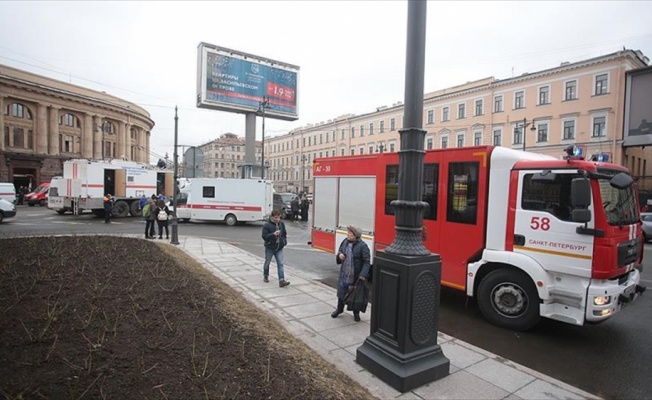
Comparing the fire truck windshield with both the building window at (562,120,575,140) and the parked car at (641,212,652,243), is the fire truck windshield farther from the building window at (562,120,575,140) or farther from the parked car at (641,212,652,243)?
the building window at (562,120,575,140)

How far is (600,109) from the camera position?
124 ft

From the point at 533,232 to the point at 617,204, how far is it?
120 centimetres

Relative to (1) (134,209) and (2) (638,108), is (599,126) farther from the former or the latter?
(1) (134,209)

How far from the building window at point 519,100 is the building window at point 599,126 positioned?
833 cm

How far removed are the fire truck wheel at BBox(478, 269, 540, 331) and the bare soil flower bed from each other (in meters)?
3.30

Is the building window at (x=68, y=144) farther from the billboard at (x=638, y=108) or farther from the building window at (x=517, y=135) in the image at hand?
the billboard at (x=638, y=108)

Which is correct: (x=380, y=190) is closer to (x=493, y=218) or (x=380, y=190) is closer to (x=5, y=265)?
(x=493, y=218)

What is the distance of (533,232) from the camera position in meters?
5.69

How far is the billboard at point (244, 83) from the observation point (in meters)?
29.8

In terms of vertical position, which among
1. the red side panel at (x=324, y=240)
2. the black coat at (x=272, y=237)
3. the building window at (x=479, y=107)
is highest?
the building window at (x=479, y=107)

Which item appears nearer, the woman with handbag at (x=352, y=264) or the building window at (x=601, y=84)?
the woman with handbag at (x=352, y=264)

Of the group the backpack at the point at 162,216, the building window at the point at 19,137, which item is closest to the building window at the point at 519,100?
the backpack at the point at 162,216

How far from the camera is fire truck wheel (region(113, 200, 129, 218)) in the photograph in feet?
78.5

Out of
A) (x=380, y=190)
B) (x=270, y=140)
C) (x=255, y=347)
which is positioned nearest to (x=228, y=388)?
(x=255, y=347)
